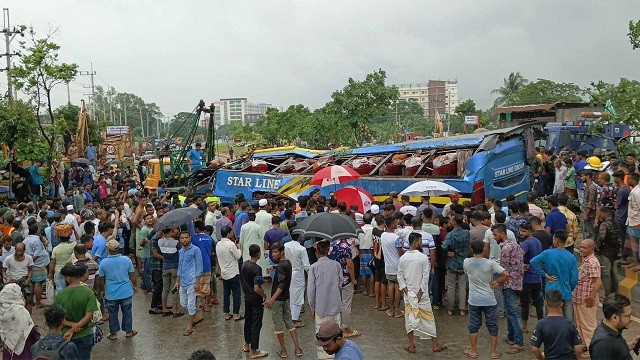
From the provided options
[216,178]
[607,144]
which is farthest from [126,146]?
[607,144]

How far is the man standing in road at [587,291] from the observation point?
7.10 m

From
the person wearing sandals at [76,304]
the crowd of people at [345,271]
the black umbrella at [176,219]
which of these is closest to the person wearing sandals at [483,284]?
the crowd of people at [345,271]

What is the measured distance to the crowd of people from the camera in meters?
6.76

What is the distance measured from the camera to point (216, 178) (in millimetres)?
18250

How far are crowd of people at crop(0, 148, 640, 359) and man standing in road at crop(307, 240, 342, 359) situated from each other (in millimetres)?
13

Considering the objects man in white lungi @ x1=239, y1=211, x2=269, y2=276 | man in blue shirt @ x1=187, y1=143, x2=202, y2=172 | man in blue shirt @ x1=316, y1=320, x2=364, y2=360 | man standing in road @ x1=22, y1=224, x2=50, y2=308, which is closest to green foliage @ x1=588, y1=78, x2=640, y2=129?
man in white lungi @ x1=239, y1=211, x2=269, y2=276

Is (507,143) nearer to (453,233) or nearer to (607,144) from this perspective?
(453,233)

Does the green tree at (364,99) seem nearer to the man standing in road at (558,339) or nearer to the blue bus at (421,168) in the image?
the blue bus at (421,168)

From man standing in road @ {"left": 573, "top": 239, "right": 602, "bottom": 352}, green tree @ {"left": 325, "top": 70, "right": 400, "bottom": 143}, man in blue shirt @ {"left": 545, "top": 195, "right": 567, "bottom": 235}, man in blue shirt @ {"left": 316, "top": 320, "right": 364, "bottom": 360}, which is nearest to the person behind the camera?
man in blue shirt @ {"left": 316, "top": 320, "right": 364, "bottom": 360}

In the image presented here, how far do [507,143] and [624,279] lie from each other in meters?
4.84

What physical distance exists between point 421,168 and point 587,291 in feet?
25.8

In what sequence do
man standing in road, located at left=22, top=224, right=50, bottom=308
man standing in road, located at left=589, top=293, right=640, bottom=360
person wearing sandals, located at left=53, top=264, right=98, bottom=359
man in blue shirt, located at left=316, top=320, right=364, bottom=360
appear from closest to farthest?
man in blue shirt, located at left=316, top=320, right=364, bottom=360 < man standing in road, located at left=589, top=293, right=640, bottom=360 < person wearing sandals, located at left=53, top=264, right=98, bottom=359 < man standing in road, located at left=22, top=224, right=50, bottom=308

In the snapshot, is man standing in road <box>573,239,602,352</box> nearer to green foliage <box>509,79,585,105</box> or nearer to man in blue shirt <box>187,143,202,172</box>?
man in blue shirt <box>187,143,202,172</box>

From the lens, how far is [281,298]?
789cm
